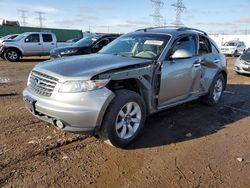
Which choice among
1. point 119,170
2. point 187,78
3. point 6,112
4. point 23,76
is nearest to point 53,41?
point 23,76

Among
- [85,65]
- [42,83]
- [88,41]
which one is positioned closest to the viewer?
[42,83]

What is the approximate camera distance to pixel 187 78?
5.16 m

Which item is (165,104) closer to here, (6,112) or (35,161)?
(35,161)

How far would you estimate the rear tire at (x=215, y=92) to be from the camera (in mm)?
6219

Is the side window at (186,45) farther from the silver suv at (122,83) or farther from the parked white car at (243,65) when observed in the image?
the parked white car at (243,65)

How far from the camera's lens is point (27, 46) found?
16797 mm

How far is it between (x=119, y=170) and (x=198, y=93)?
2.95 meters

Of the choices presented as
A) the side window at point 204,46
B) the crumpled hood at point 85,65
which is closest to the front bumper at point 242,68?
the side window at point 204,46

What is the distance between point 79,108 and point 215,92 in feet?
13.3

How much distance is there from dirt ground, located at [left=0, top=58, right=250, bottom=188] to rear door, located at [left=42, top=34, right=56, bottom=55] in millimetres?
12620

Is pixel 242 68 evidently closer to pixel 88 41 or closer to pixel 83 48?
pixel 83 48

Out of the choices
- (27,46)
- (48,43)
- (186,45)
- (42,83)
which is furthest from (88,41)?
(42,83)

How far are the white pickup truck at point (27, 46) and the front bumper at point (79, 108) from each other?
46.0 feet

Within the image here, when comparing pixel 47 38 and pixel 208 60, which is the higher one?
pixel 208 60
